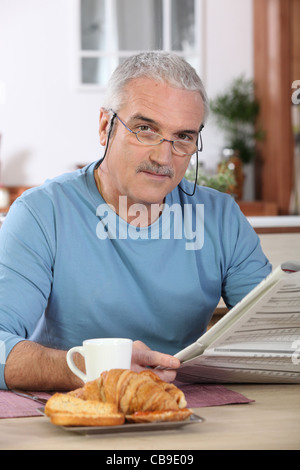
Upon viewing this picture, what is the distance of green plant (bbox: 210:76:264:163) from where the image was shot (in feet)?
18.9

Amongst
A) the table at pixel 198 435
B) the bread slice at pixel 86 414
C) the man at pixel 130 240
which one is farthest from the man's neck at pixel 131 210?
the bread slice at pixel 86 414

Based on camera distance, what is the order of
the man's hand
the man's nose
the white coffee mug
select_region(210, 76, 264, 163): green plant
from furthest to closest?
select_region(210, 76, 264, 163): green plant
the man's nose
the man's hand
the white coffee mug

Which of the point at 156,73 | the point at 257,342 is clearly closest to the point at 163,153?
the point at 156,73

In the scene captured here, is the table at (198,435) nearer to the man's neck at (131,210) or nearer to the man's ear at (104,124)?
the man's neck at (131,210)

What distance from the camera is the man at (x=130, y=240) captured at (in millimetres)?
1321

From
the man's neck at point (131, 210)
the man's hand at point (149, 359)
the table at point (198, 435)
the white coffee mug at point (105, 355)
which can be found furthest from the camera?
the man's neck at point (131, 210)

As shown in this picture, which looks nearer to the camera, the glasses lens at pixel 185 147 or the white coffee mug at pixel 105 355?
the white coffee mug at pixel 105 355

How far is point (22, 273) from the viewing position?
48.9 inches

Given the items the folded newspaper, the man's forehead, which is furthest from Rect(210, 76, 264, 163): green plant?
the folded newspaper

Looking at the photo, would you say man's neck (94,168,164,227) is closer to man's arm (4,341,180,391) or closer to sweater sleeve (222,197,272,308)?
sweater sleeve (222,197,272,308)

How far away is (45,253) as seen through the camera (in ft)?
4.31

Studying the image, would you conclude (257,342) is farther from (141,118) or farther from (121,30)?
(121,30)
